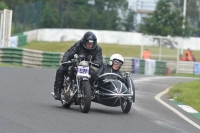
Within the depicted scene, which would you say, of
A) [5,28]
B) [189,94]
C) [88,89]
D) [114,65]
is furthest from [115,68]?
[5,28]

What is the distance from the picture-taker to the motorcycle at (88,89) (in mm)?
12453

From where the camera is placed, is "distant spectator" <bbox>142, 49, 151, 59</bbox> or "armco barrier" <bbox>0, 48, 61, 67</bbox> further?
"distant spectator" <bbox>142, 49, 151, 59</bbox>

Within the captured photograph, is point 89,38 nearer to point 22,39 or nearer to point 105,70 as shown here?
point 105,70

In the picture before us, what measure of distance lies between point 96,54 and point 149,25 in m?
39.7

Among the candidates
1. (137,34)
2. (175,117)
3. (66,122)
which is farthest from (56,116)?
(137,34)

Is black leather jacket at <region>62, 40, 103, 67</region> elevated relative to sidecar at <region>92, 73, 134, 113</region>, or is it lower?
elevated

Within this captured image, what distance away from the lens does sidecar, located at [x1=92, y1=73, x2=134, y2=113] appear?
1270 cm

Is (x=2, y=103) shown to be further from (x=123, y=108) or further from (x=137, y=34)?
(x=137, y=34)

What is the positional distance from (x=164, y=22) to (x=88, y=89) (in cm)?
4143

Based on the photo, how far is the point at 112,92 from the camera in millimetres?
12711

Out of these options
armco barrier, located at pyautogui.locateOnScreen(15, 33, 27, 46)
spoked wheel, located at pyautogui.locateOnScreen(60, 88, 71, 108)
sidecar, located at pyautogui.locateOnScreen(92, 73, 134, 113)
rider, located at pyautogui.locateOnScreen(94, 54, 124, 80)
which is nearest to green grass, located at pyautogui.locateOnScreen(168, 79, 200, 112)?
rider, located at pyautogui.locateOnScreen(94, 54, 124, 80)

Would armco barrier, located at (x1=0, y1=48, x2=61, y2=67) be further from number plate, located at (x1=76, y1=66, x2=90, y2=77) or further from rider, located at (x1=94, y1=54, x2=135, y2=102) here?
number plate, located at (x1=76, y1=66, x2=90, y2=77)

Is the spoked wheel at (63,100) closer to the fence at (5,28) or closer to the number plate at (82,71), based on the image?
the number plate at (82,71)

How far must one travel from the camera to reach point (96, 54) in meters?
13.3
